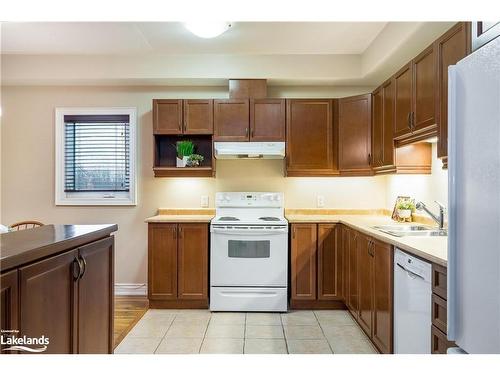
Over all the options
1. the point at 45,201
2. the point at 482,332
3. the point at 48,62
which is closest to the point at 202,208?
the point at 45,201

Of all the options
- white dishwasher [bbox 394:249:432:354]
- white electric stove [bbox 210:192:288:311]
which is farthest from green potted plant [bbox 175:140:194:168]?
white dishwasher [bbox 394:249:432:354]

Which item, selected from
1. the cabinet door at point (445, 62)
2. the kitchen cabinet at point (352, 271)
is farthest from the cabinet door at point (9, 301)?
the kitchen cabinet at point (352, 271)

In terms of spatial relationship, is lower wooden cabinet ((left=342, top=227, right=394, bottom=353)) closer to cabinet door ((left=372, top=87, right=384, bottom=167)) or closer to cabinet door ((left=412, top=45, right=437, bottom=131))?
cabinet door ((left=372, top=87, right=384, bottom=167))

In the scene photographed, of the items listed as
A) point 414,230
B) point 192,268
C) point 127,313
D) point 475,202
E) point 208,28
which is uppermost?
point 208,28

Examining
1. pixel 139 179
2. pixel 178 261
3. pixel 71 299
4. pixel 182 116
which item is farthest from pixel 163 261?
pixel 71 299

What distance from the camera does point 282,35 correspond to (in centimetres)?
302

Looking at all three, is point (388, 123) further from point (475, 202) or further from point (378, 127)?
point (475, 202)

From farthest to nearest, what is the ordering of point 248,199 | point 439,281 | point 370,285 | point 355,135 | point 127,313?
point 248,199 → point 355,135 → point 127,313 → point 370,285 → point 439,281

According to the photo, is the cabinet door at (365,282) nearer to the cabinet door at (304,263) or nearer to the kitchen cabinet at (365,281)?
the kitchen cabinet at (365,281)

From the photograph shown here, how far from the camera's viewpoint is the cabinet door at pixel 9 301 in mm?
973

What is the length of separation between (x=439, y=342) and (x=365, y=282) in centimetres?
104

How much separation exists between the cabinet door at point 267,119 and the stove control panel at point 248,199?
0.62 m

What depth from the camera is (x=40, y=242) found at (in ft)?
4.16
